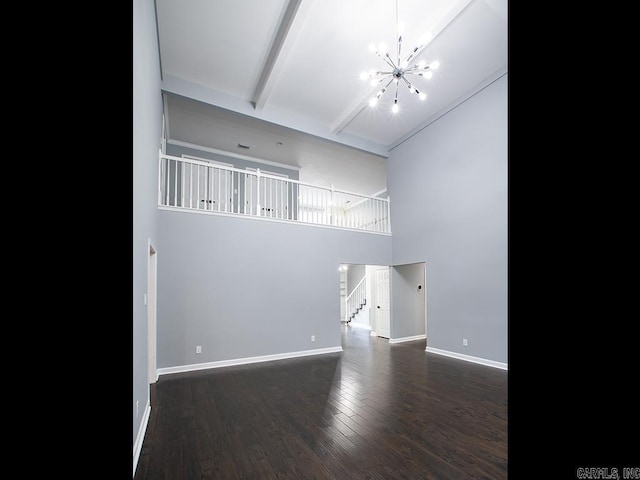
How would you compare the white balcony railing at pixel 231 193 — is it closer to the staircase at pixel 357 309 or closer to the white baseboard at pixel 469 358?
the white baseboard at pixel 469 358

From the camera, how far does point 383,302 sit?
859 cm

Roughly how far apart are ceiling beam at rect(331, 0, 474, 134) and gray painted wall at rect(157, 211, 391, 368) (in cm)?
243

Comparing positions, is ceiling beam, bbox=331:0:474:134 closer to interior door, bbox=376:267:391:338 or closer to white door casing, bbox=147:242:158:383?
interior door, bbox=376:267:391:338

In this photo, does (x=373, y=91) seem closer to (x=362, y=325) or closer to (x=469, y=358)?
(x=469, y=358)

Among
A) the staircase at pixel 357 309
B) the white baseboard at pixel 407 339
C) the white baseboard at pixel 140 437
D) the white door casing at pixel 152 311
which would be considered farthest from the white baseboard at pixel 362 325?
the white baseboard at pixel 140 437

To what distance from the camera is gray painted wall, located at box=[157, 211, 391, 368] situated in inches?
204

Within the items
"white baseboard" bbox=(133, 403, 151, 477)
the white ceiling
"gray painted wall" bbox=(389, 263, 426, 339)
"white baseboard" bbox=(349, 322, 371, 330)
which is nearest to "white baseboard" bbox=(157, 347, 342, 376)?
Result: "white baseboard" bbox=(133, 403, 151, 477)

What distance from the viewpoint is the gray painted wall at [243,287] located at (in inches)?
204

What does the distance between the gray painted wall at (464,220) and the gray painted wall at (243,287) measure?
6.38ft

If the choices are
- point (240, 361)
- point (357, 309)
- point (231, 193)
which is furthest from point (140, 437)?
point (357, 309)

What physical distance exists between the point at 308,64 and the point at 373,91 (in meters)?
1.34
